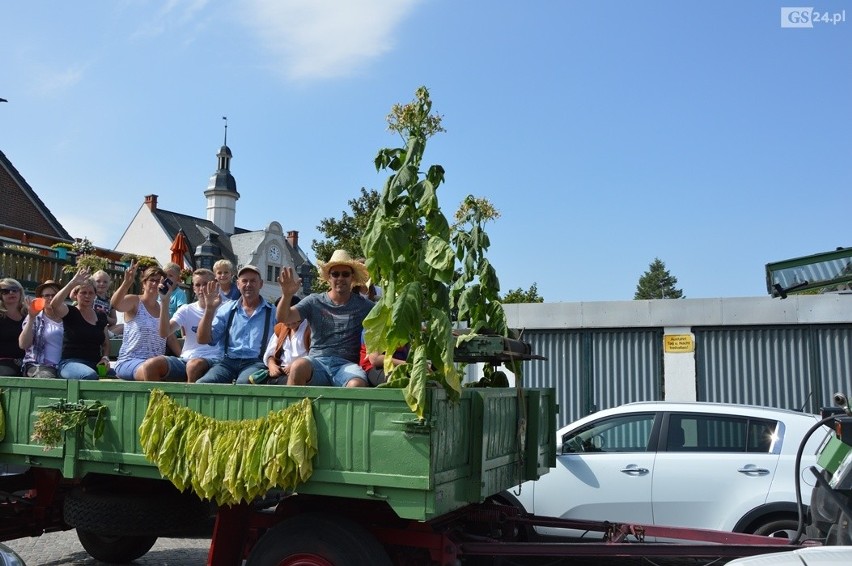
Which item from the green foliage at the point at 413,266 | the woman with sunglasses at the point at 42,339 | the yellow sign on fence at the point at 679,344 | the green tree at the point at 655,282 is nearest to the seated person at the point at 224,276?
the woman with sunglasses at the point at 42,339

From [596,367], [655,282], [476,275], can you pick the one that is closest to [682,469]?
[476,275]

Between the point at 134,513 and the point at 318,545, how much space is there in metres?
1.71

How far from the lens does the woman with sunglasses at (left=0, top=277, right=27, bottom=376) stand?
273 inches

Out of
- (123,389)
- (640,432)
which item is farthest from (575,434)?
(123,389)

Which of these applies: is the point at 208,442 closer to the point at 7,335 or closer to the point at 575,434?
the point at 7,335

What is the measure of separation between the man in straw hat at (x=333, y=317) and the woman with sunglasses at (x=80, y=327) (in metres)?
2.20

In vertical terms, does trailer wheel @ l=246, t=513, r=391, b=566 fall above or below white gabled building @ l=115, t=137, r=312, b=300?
below

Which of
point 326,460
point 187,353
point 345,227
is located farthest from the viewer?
point 345,227

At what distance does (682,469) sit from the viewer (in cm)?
702

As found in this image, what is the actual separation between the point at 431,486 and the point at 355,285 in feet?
7.65

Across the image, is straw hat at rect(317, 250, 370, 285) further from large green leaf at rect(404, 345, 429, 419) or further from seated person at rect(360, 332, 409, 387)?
large green leaf at rect(404, 345, 429, 419)

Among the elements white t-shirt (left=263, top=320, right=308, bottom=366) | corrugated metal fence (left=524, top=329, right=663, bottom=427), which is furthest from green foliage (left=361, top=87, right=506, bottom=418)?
corrugated metal fence (left=524, top=329, right=663, bottom=427)

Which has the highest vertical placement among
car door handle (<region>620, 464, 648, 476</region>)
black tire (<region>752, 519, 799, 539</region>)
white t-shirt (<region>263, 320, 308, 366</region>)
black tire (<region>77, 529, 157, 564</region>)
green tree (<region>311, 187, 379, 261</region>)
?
green tree (<region>311, 187, 379, 261</region>)

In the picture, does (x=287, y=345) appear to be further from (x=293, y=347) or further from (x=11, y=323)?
(x=11, y=323)
